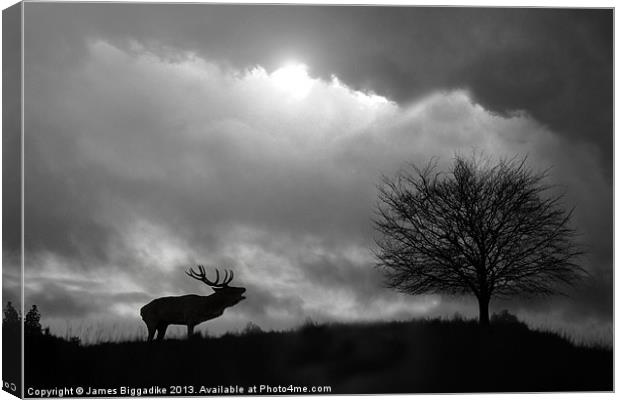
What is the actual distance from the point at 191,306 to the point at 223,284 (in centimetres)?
45

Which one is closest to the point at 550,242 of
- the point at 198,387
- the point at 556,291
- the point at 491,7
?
the point at 556,291

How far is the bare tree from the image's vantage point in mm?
13219

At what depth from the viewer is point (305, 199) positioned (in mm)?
13039

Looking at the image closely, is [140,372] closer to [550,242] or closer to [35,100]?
[35,100]

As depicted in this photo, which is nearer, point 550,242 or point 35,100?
point 35,100

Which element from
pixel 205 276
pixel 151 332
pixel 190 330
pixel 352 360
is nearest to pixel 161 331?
pixel 151 332

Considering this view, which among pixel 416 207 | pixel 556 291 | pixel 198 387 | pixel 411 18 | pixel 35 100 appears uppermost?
pixel 411 18

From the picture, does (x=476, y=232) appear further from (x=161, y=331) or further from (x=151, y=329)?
(x=151, y=329)

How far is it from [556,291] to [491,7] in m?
3.44

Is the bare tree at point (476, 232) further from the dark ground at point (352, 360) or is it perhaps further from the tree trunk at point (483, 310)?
the dark ground at point (352, 360)

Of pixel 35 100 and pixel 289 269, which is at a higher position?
pixel 35 100

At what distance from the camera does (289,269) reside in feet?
42.5

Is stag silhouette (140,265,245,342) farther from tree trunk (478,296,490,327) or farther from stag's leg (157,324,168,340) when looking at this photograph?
tree trunk (478,296,490,327)

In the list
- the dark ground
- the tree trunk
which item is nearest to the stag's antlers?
the dark ground
